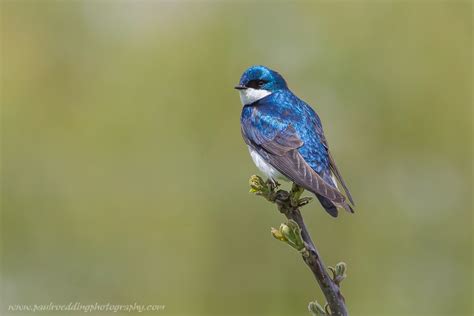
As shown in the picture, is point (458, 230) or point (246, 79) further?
point (458, 230)

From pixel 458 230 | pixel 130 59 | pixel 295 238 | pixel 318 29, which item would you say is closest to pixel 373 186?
pixel 458 230

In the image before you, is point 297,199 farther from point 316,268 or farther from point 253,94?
point 253,94

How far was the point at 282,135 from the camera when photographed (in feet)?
11.9

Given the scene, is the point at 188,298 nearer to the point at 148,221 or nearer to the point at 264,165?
the point at 148,221

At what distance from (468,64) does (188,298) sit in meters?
3.81

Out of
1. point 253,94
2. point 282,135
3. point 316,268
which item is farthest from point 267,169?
point 316,268

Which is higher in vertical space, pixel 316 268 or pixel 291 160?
pixel 316 268

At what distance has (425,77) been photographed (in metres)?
7.08

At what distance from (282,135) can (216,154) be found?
2.81 meters

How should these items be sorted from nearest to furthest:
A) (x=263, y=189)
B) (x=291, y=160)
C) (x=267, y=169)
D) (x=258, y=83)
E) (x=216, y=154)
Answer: (x=263, y=189) < (x=291, y=160) < (x=267, y=169) < (x=258, y=83) < (x=216, y=154)

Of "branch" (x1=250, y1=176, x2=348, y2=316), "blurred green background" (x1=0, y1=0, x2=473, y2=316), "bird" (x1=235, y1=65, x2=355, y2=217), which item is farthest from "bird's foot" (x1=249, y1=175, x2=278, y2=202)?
"blurred green background" (x1=0, y1=0, x2=473, y2=316)

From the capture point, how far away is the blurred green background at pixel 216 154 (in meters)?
5.76

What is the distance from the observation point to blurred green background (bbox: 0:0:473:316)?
18.9 feet

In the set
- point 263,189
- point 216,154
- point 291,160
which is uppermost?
point 263,189
